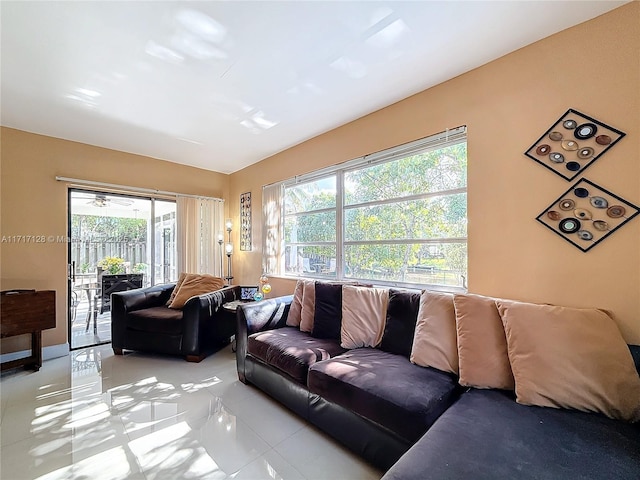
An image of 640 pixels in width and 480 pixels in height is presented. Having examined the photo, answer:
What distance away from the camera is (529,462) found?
960 millimetres

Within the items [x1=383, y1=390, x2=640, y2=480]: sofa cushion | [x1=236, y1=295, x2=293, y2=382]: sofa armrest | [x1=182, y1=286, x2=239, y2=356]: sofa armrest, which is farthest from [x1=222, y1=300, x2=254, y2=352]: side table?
[x1=383, y1=390, x2=640, y2=480]: sofa cushion

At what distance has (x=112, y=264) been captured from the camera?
3.73m

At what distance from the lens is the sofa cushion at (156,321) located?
2906 mm

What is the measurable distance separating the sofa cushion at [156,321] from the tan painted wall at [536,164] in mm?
2894

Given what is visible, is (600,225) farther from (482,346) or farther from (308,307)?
(308,307)

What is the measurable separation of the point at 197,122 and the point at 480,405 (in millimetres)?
3272

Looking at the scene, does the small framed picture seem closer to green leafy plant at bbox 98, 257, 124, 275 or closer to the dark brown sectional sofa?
the dark brown sectional sofa

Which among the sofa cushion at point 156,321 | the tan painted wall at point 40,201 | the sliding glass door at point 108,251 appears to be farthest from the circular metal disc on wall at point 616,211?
the tan painted wall at point 40,201

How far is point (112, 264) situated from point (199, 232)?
A: 3.90 ft

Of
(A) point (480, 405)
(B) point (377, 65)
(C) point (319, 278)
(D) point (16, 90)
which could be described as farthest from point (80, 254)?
(A) point (480, 405)

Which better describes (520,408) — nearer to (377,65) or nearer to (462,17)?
(462,17)

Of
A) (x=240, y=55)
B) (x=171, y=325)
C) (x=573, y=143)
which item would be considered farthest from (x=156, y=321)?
(x=573, y=143)

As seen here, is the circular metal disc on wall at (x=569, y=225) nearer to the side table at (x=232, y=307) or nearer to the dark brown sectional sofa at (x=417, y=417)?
the dark brown sectional sofa at (x=417, y=417)

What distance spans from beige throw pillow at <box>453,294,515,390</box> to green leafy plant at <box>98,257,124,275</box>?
→ 420 centimetres
